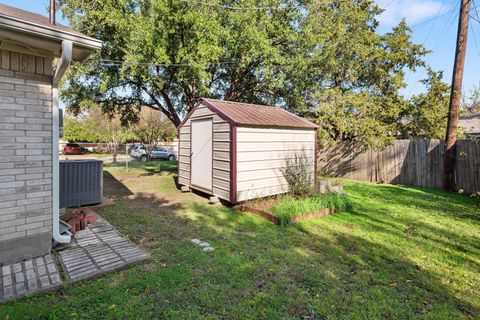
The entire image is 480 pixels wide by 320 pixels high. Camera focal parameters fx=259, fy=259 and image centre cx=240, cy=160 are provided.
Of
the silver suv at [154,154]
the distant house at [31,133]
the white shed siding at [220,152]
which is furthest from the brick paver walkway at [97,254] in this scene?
the silver suv at [154,154]

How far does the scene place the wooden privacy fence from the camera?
7.90 m

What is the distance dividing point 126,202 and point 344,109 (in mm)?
9043

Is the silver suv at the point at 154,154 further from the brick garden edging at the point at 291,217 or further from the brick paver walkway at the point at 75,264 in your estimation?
the brick paver walkway at the point at 75,264

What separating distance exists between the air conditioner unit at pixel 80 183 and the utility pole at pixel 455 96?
10.1 metres

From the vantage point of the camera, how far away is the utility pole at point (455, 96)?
25.4 feet

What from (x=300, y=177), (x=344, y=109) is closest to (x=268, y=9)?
(x=344, y=109)

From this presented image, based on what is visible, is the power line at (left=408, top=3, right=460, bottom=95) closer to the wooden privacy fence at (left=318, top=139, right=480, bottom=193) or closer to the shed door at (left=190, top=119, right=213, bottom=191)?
the wooden privacy fence at (left=318, top=139, right=480, bottom=193)

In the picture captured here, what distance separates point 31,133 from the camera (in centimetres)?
321

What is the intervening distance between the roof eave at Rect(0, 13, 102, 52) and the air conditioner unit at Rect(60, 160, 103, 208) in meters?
3.19

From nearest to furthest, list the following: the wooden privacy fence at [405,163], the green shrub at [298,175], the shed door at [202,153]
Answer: the green shrub at [298,175] → the shed door at [202,153] → the wooden privacy fence at [405,163]

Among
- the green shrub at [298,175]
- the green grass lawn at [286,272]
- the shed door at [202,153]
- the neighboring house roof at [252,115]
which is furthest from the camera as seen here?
the shed door at [202,153]

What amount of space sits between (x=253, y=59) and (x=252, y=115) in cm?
431

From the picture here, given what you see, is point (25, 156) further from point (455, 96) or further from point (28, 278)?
point (455, 96)

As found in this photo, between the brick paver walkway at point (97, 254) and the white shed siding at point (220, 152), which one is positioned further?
the white shed siding at point (220, 152)
